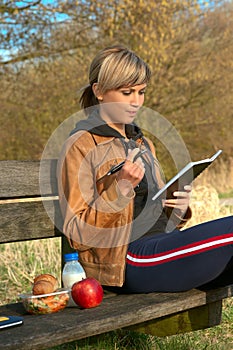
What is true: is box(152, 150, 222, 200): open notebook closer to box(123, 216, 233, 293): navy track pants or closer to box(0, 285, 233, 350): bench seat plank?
box(123, 216, 233, 293): navy track pants

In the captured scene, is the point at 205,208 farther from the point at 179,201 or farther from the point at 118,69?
the point at 118,69

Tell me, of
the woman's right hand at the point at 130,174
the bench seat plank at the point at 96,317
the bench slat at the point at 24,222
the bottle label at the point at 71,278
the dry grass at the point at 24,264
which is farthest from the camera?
the dry grass at the point at 24,264

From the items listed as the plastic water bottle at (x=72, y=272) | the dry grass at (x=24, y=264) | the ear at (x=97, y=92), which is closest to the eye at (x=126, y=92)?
the ear at (x=97, y=92)

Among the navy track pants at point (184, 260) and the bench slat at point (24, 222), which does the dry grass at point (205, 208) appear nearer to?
the bench slat at point (24, 222)

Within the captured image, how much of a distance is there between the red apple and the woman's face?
0.84m

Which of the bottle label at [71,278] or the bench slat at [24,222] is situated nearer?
the bottle label at [71,278]

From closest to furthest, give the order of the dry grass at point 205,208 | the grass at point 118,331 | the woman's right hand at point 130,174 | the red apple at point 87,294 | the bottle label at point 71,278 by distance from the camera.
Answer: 1. the red apple at point 87,294
2. the woman's right hand at point 130,174
3. the bottle label at point 71,278
4. the grass at point 118,331
5. the dry grass at point 205,208

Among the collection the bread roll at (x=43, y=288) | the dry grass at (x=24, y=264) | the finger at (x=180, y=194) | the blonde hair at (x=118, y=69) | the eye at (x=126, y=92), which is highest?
the blonde hair at (x=118, y=69)

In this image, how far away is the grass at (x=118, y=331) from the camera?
324cm

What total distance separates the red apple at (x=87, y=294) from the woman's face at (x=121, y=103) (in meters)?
0.84

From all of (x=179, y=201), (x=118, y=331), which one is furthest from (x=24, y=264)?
(x=179, y=201)

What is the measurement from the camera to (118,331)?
3385 mm

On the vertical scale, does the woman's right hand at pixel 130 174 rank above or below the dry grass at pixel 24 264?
above

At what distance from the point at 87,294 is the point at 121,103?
0.92 metres
